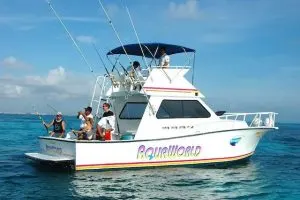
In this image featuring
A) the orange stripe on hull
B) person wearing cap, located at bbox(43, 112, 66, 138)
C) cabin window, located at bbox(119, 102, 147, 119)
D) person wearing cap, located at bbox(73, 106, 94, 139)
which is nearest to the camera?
the orange stripe on hull

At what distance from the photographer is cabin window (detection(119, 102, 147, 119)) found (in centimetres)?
1531

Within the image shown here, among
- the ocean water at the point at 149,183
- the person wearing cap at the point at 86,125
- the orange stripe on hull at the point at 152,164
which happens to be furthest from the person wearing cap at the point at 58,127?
the orange stripe on hull at the point at 152,164

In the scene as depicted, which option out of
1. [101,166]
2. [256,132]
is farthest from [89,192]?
[256,132]

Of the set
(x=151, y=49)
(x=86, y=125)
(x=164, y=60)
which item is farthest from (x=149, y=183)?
(x=151, y=49)

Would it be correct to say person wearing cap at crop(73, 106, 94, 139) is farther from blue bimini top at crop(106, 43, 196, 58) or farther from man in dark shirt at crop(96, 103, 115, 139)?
blue bimini top at crop(106, 43, 196, 58)

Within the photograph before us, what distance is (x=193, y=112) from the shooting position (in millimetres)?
14445

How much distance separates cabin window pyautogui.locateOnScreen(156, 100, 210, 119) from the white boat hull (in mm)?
1037

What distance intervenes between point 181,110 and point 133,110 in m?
2.13

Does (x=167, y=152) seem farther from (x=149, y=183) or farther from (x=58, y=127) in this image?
(x=58, y=127)

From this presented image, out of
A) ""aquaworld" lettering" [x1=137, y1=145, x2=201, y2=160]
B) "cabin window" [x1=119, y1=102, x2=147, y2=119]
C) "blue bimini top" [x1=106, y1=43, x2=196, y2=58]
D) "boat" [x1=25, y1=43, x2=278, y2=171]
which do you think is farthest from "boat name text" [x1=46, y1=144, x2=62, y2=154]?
"blue bimini top" [x1=106, y1=43, x2=196, y2=58]

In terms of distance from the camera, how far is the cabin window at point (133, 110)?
1531 cm

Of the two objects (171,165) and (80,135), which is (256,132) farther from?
(80,135)

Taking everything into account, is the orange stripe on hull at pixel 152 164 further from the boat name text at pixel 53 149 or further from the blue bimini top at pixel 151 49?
the blue bimini top at pixel 151 49

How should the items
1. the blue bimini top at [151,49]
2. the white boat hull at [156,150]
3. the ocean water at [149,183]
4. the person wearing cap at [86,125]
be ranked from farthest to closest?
the blue bimini top at [151,49], the person wearing cap at [86,125], the white boat hull at [156,150], the ocean water at [149,183]
